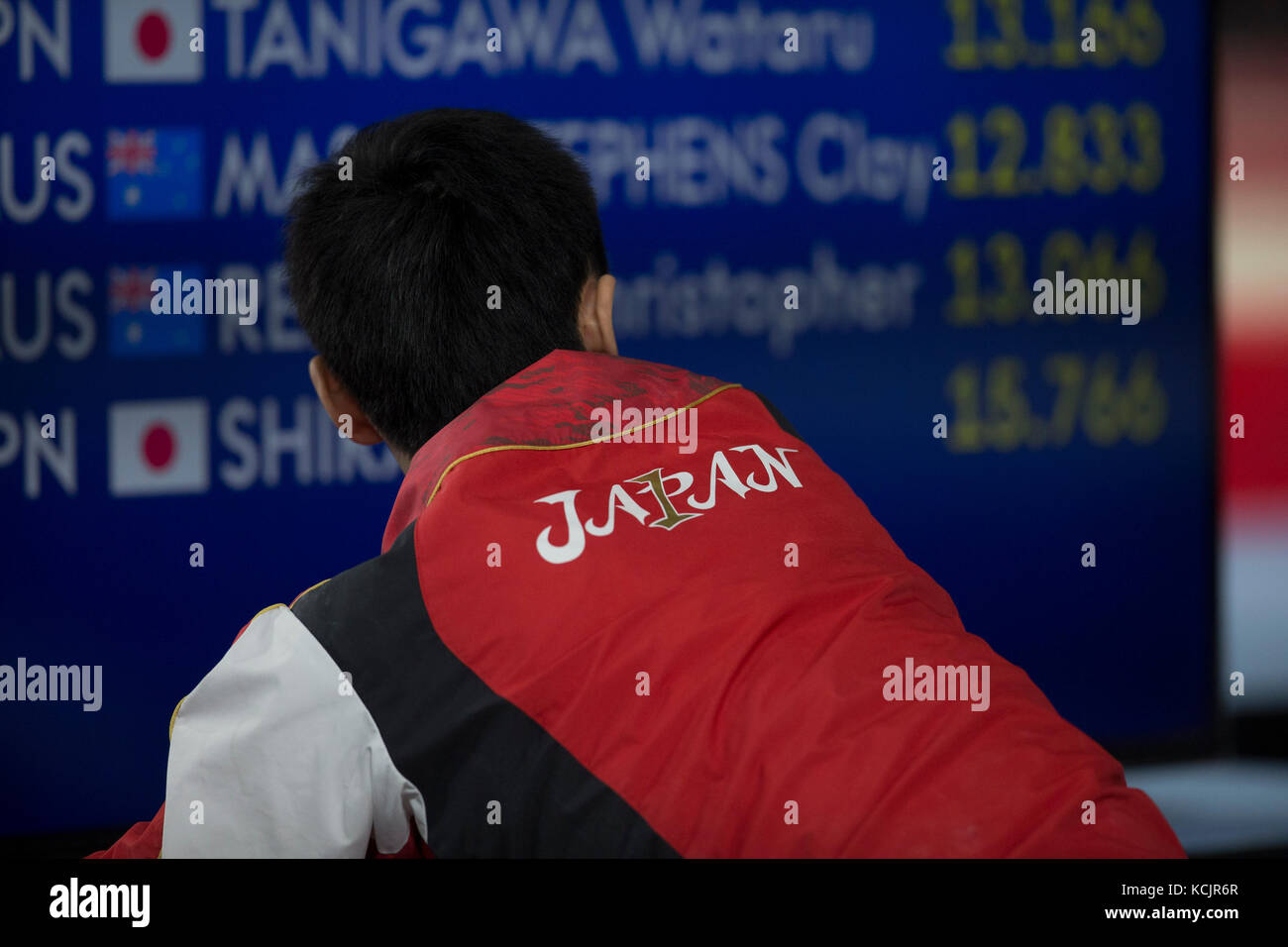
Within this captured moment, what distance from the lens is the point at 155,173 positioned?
157 cm

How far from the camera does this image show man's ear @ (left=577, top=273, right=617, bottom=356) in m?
0.95

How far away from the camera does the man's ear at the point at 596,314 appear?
3.12ft

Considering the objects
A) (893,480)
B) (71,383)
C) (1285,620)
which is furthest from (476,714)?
(1285,620)

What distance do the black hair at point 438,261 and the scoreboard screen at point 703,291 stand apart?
0.70 m

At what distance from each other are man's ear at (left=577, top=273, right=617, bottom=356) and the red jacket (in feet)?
0.83

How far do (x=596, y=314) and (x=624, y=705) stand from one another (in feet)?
1.35

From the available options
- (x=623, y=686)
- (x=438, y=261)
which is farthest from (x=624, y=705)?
(x=438, y=261)

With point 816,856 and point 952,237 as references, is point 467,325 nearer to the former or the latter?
point 816,856
